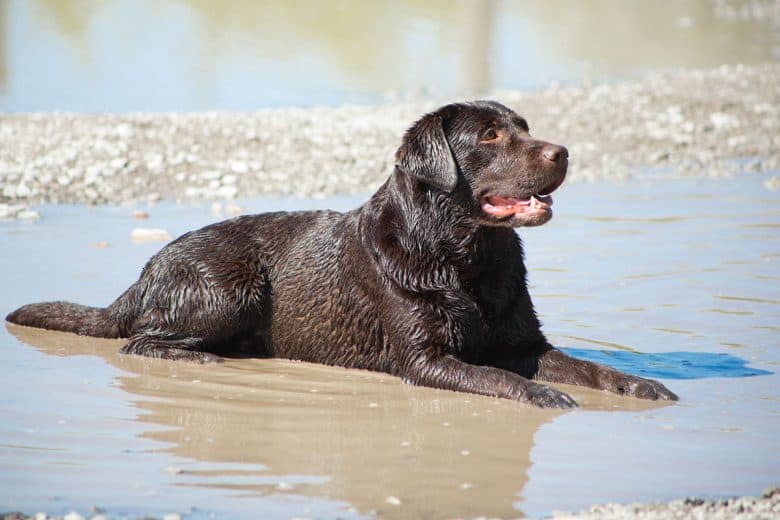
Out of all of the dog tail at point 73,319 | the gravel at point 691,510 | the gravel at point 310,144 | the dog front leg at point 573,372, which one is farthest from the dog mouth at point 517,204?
the gravel at point 310,144

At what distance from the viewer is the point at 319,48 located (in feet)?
70.6

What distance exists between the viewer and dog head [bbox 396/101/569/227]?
21.3ft

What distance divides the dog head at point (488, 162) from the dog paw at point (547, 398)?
2.94ft

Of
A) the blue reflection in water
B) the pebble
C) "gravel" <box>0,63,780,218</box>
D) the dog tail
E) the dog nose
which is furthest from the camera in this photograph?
"gravel" <box>0,63,780,218</box>

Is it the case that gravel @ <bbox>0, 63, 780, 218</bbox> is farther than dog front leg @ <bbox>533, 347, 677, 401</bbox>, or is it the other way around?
gravel @ <bbox>0, 63, 780, 218</bbox>

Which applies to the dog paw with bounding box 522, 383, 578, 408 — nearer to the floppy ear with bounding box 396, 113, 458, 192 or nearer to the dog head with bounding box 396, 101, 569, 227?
the dog head with bounding box 396, 101, 569, 227

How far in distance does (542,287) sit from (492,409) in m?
2.92

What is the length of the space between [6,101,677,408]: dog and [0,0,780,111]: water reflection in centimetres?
930

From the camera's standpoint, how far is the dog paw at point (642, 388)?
621 cm

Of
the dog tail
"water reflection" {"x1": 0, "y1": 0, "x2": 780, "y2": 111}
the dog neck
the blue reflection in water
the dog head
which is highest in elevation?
"water reflection" {"x1": 0, "y1": 0, "x2": 780, "y2": 111}

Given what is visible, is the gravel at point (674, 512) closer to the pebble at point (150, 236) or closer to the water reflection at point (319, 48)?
the pebble at point (150, 236)

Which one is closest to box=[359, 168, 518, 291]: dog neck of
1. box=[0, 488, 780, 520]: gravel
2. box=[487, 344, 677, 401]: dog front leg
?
box=[487, 344, 677, 401]: dog front leg

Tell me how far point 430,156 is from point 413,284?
0.71 m

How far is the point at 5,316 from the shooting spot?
7902mm
